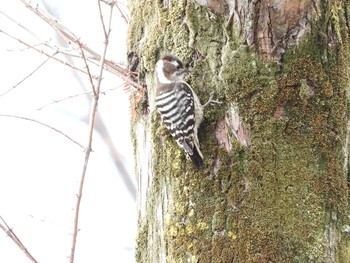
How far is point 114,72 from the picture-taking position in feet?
10.4

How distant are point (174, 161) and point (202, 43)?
1.94ft

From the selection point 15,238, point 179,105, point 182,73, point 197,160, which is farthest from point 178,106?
point 15,238

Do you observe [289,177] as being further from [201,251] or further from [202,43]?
[202,43]

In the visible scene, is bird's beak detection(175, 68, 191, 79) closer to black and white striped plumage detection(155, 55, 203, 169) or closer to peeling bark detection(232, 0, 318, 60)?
black and white striped plumage detection(155, 55, 203, 169)

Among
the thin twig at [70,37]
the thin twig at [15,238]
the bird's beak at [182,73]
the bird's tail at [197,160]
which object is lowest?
the thin twig at [15,238]

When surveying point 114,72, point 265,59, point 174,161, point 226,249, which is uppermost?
point 114,72

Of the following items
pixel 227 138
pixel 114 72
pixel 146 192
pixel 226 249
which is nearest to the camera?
pixel 226 249

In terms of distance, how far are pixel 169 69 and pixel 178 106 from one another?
0.23 metres

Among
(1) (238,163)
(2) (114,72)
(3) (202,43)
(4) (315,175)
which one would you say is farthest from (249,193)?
(2) (114,72)

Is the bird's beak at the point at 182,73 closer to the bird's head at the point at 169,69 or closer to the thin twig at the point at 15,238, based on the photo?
the bird's head at the point at 169,69

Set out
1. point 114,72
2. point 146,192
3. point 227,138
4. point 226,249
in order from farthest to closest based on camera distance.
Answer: point 114,72
point 146,192
point 227,138
point 226,249

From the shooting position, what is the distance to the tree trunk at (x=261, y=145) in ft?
8.27

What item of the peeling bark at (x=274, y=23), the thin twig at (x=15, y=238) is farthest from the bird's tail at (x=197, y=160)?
the thin twig at (x=15, y=238)

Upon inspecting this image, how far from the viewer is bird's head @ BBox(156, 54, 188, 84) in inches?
110
